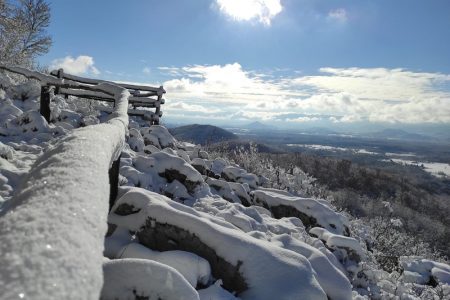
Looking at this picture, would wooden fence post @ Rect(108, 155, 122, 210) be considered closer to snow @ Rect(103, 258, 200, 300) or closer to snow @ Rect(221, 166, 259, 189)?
snow @ Rect(103, 258, 200, 300)

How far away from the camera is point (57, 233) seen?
4.26 ft

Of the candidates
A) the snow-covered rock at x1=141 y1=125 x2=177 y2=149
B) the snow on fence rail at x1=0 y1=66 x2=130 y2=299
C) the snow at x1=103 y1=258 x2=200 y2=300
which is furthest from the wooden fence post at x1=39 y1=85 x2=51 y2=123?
the snow on fence rail at x1=0 y1=66 x2=130 y2=299

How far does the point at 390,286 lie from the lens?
8.99 m

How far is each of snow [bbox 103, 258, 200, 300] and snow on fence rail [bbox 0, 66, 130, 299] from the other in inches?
57.1

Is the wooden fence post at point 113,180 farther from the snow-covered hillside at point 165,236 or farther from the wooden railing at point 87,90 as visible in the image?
the snow-covered hillside at point 165,236

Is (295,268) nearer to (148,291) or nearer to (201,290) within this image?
(201,290)

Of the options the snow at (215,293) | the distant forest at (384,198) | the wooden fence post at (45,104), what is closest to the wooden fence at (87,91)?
the wooden fence post at (45,104)

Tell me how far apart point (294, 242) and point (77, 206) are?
5902 millimetres

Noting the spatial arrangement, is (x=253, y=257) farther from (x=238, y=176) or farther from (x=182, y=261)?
(x=238, y=176)

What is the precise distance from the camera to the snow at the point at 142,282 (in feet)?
10.1

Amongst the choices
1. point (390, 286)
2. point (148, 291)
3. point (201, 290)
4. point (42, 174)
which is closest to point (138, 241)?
point (201, 290)

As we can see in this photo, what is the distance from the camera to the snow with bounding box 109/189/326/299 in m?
4.54

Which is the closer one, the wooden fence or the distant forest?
the wooden fence

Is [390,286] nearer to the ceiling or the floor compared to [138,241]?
nearer to the floor
